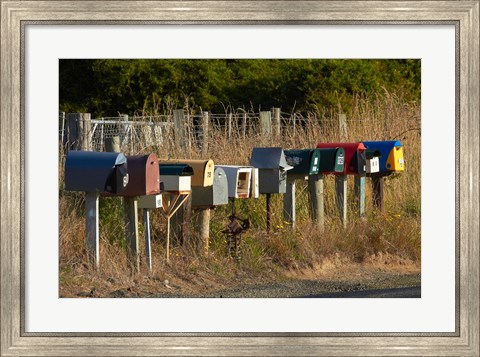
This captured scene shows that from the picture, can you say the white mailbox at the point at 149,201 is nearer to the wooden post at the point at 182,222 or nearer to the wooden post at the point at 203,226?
the wooden post at the point at 182,222

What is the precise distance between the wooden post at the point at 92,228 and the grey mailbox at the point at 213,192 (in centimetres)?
101

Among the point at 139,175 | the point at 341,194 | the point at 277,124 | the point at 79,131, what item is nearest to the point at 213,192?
the point at 139,175

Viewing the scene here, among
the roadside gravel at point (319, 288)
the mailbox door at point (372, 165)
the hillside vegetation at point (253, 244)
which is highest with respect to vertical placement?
the mailbox door at point (372, 165)

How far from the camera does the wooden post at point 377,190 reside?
1023 cm

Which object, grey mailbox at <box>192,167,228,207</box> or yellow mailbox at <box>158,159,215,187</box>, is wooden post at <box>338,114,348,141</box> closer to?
grey mailbox at <box>192,167,228,207</box>

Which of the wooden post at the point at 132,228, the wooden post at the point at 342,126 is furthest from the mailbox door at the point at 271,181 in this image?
the wooden post at the point at 342,126

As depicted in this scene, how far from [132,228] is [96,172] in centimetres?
71

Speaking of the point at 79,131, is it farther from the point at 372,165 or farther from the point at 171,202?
the point at 372,165

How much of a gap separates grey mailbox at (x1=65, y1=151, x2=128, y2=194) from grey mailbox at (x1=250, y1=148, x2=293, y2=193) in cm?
185

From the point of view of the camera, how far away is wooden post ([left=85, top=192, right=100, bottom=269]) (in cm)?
753

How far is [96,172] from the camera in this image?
285 inches

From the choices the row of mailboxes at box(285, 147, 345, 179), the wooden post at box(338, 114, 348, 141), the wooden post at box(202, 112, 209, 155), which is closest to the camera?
the row of mailboxes at box(285, 147, 345, 179)

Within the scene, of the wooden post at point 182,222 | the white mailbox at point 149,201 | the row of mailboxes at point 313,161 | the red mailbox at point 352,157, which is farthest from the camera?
the red mailbox at point 352,157

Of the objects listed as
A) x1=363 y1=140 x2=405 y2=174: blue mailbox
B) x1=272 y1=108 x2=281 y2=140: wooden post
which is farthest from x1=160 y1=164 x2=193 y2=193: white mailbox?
x1=272 y1=108 x2=281 y2=140: wooden post
